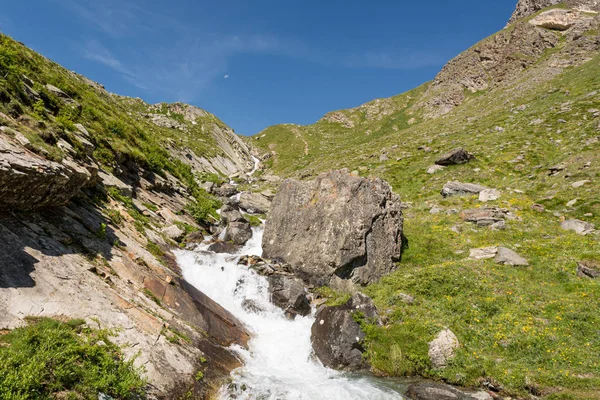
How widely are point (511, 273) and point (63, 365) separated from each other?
84.5 ft

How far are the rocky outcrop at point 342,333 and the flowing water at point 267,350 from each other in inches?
24.5

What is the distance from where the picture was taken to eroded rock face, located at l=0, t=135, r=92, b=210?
38.1 ft

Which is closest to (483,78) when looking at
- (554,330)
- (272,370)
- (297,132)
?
(297,132)

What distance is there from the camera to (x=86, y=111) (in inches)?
1249

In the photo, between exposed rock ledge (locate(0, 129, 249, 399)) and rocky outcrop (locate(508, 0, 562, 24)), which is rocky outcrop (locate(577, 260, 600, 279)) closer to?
exposed rock ledge (locate(0, 129, 249, 399))

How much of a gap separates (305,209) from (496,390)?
18600 millimetres

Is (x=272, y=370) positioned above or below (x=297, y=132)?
below

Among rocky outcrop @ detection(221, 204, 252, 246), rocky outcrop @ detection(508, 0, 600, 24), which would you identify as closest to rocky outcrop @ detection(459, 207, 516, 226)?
rocky outcrop @ detection(221, 204, 252, 246)

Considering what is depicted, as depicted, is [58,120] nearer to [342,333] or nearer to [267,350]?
[267,350]

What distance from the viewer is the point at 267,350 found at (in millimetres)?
17812

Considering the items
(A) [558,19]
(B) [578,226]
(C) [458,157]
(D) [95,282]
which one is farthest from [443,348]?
(A) [558,19]

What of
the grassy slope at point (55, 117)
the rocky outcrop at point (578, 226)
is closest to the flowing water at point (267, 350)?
the grassy slope at point (55, 117)

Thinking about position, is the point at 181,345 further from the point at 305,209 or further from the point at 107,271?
the point at 305,209

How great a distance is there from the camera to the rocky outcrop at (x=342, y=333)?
17.0 m
